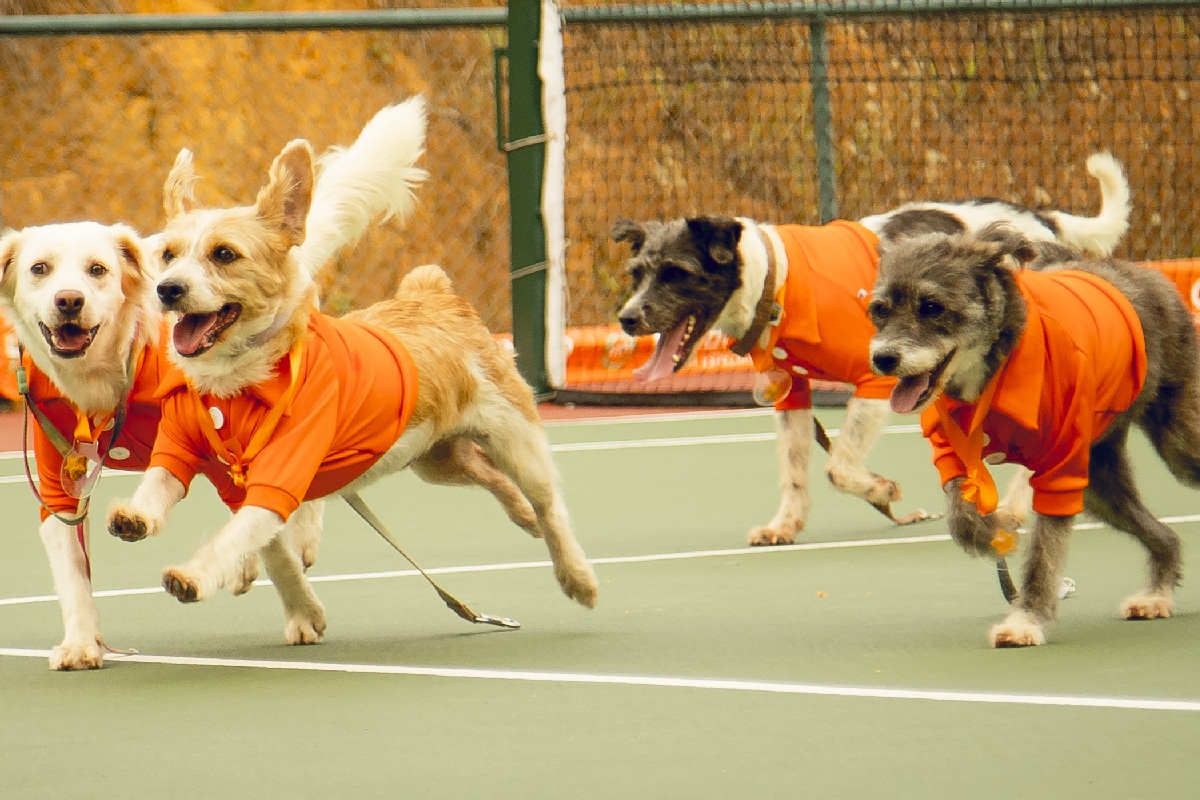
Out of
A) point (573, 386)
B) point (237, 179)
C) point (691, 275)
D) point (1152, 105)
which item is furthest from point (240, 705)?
point (1152, 105)

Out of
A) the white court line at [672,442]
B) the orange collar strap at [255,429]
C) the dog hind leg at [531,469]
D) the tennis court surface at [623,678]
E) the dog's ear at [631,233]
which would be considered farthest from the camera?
the white court line at [672,442]

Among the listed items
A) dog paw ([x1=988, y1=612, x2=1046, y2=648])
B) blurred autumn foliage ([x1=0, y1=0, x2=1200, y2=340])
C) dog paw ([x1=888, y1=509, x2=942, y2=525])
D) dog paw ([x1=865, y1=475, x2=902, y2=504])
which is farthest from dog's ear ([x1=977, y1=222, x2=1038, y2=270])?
blurred autumn foliage ([x1=0, y1=0, x2=1200, y2=340])

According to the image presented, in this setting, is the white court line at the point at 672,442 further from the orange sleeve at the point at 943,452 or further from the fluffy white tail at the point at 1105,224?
the orange sleeve at the point at 943,452

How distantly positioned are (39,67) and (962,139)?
856 cm

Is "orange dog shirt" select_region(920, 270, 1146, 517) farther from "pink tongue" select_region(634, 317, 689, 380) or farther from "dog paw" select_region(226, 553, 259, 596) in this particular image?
"pink tongue" select_region(634, 317, 689, 380)

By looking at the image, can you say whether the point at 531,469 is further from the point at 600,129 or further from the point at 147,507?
the point at 600,129

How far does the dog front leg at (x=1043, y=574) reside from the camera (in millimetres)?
4902

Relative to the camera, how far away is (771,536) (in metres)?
6.89

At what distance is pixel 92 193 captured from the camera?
1673cm

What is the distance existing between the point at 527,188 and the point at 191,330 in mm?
6771

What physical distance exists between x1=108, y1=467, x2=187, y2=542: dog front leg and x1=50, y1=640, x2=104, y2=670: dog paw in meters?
0.53

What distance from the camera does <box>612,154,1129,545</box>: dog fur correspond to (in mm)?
6953

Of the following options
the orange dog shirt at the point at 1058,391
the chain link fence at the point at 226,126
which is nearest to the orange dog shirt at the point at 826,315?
the orange dog shirt at the point at 1058,391

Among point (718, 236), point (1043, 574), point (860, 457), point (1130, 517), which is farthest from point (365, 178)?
point (1130, 517)
